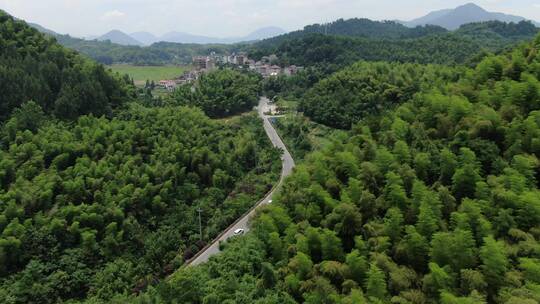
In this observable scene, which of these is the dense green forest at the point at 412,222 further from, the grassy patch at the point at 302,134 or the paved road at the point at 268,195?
the grassy patch at the point at 302,134

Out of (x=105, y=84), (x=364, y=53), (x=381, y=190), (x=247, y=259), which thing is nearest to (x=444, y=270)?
(x=381, y=190)

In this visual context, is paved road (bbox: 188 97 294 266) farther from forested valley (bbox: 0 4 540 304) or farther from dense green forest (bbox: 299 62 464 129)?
dense green forest (bbox: 299 62 464 129)

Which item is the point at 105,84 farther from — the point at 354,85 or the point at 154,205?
the point at 354,85

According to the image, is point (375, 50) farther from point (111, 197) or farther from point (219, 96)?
point (111, 197)

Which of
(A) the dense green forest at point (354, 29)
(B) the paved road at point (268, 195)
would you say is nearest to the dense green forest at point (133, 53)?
(A) the dense green forest at point (354, 29)

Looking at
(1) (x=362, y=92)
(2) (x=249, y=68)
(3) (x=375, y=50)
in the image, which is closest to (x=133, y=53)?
(2) (x=249, y=68)
